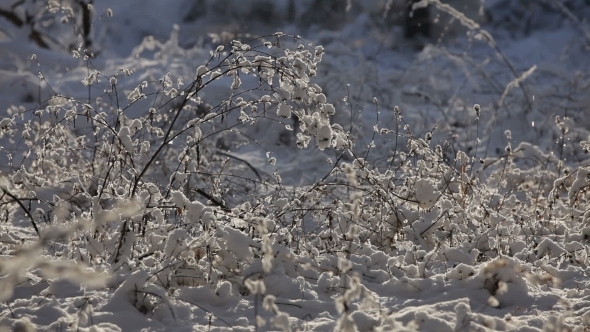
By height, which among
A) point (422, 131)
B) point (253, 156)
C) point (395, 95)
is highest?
point (395, 95)

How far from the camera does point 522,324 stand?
1.95 m

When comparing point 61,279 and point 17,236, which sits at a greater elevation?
point 17,236

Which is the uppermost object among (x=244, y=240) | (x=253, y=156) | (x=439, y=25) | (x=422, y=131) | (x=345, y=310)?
(x=439, y=25)

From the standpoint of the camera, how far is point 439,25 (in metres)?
12.2

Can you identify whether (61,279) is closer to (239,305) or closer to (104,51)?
(239,305)

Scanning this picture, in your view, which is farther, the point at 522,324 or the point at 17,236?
the point at 17,236

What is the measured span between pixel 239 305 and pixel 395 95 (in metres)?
5.99

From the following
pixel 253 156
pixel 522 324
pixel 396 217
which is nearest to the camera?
pixel 522 324

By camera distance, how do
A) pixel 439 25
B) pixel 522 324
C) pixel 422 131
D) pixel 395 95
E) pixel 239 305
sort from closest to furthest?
pixel 522 324, pixel 239 305, pixel 422 131, pixel 395 95, pixel 439 25

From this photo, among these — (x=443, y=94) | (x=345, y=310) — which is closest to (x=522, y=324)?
(x=345, y=310)

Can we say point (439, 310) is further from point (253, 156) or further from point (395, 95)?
point (395, 95)

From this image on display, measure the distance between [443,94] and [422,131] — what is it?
1.84m

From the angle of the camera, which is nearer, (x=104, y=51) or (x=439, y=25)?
(x=104, y=51)

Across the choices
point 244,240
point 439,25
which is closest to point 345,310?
point 244,240
